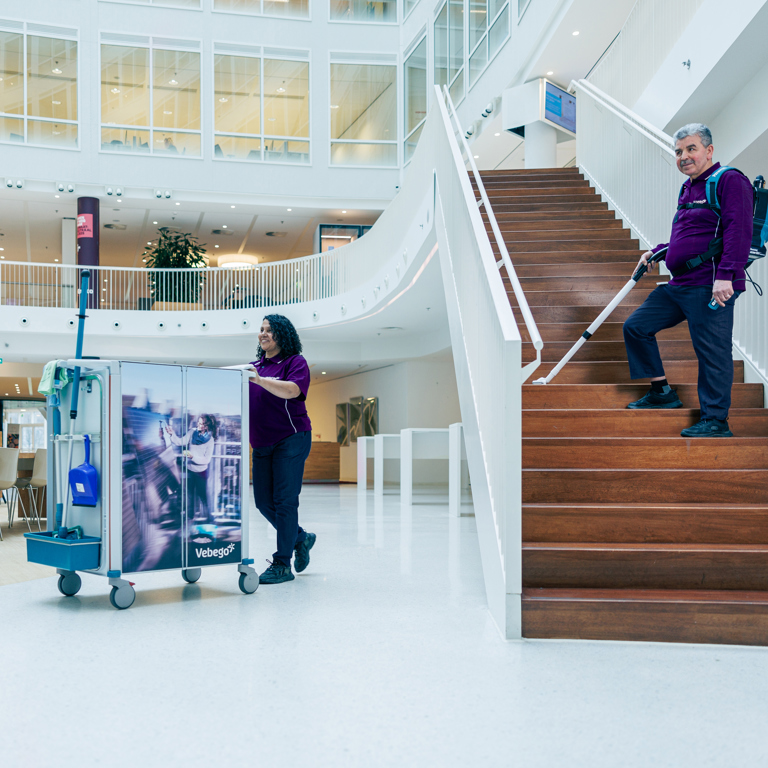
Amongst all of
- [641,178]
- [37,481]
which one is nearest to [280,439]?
[641,178]

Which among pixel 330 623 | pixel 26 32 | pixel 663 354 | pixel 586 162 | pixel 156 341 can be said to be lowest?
pixel 330 623

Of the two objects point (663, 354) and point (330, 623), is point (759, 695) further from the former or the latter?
point (663, 354)

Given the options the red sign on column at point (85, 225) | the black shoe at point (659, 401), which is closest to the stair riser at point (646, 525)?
the black shoe at point (659, 401)

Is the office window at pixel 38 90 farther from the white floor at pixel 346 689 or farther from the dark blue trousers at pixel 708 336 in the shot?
the dark blue trousers at pixel 708 336

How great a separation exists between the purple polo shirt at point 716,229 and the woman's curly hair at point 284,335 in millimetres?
2114

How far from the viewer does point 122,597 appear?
11.9 feet

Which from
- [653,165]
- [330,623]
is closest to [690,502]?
[330,623]

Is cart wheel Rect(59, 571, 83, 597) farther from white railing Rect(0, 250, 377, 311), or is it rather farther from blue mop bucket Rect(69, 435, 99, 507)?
white railing Rect(0, 250, 377, 311)

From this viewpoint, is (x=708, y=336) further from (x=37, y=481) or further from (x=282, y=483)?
(x=37, y=481)

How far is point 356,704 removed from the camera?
2270 mm

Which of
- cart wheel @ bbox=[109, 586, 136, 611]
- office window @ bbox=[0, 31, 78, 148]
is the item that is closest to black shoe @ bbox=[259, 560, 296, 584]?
cart wheel @ bbox=[109, 586, 136, 611]

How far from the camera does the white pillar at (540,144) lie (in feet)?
45.2

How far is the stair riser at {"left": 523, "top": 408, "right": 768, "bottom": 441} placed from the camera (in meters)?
4.24

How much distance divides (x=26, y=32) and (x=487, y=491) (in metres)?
19.1
